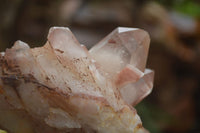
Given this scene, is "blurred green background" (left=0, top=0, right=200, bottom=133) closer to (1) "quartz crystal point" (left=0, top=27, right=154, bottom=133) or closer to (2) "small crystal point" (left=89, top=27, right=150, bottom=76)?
(2) "small crystal point" (left=89, top=27, right=150, bottom=76)

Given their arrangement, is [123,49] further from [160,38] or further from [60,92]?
[160,38]

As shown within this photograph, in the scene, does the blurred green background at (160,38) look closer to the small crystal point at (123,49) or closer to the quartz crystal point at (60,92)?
the small crystal point at (123,49)

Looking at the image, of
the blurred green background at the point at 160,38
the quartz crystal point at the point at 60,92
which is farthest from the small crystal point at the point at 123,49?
the blurred green background at the point at 160,38

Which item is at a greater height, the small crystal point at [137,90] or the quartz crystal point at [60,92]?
the quartz crystal point at [60,92]

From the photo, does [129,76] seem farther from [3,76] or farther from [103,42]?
[3,76]

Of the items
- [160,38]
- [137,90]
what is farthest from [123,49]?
[160,38]
